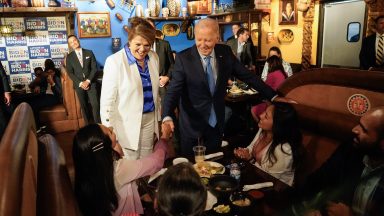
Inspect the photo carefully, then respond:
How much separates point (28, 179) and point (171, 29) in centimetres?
740

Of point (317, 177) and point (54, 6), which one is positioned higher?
point (54, 6)

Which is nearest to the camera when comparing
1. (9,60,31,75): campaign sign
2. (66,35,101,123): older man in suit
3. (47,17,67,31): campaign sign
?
(66,35,101,123): older man in suit

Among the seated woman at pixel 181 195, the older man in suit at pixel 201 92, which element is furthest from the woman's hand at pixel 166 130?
the seated woman at pixel 181 195

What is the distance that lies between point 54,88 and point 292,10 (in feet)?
17.5

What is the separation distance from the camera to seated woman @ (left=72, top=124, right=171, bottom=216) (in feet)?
5.25

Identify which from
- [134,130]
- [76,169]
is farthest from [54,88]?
[76,169]

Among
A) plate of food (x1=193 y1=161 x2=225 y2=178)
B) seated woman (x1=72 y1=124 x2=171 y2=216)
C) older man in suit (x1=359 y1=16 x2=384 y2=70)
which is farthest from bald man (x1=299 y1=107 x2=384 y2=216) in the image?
older man in suit (x1=359 y1=16 x2=384 y2=70)

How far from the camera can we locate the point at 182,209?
1.15 meters

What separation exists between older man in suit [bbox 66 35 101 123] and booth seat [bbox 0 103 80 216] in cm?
369

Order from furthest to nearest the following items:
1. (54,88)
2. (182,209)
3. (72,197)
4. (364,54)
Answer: (54,88), (364,54), (72,197), (182,209)

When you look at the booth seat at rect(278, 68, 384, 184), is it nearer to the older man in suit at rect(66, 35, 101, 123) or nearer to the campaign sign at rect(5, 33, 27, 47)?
the older man in suit at rect(66, 35, 101, 123)

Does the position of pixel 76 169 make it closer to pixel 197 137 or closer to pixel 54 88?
pixel 197 137

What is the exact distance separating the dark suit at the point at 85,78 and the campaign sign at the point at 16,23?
1960mm

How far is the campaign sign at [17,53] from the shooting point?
695cm
